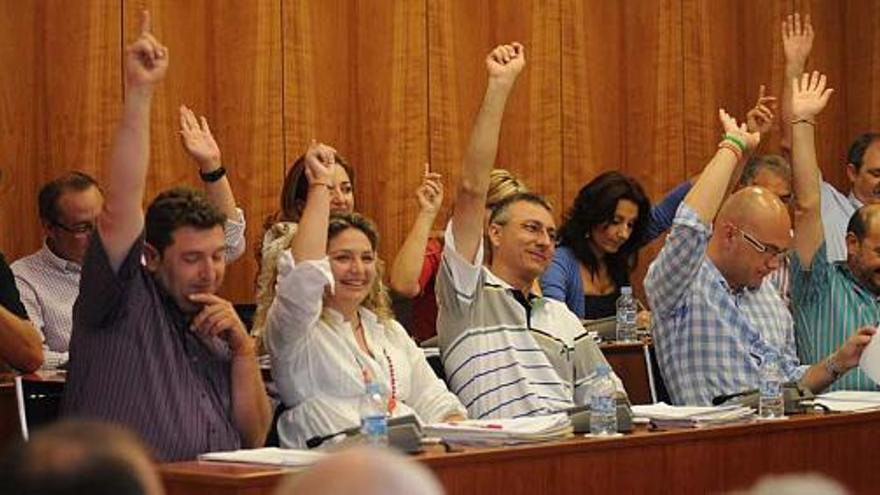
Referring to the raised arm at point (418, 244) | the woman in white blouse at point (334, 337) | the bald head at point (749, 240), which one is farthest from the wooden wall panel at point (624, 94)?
the woman in white blouse at point (334, 337)

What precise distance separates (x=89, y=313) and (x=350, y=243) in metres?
0.89

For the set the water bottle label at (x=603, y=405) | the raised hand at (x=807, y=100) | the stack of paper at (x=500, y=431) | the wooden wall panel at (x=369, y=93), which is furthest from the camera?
the wooden wall panel at (x=369, y=93)

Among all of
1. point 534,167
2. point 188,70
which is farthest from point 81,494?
point 534,167

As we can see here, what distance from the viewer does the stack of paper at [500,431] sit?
4055 millimetres

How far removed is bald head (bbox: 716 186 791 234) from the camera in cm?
508

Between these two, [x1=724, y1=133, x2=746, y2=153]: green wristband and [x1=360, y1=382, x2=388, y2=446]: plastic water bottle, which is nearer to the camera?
[x1=360, y1=382, x2=388, y2=446]: plastic water bottle

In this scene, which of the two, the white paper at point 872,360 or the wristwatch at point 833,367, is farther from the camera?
the wristwatch at point 833,367

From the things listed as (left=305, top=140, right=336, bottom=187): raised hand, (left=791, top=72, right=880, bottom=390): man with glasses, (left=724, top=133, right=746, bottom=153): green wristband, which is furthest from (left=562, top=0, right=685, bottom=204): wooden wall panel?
(left=305, top=140, right=336, bottom=187): raised hand

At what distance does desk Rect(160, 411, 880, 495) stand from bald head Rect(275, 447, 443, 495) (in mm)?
2229

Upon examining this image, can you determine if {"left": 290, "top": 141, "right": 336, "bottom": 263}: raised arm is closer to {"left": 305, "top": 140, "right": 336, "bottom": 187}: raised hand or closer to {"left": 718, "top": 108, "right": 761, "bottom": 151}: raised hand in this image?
{"left": 305, "top": 140, "right": 336, "bottom": 187}: raised hand

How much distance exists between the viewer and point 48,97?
6652 mm

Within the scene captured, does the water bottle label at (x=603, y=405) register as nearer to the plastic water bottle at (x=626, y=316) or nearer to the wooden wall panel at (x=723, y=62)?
the plastic water bottle at (x=626, y=316)

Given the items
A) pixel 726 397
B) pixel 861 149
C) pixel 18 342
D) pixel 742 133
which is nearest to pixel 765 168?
pixel 861 149

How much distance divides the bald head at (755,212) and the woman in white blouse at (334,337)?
111 centimetres
